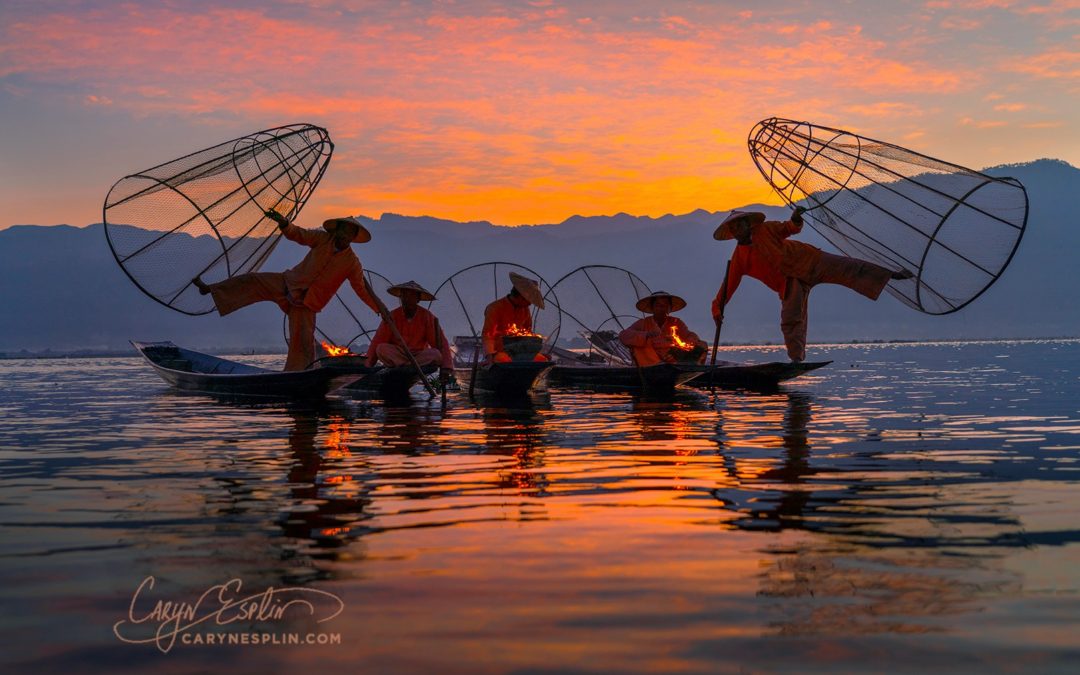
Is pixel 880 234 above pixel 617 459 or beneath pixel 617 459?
above

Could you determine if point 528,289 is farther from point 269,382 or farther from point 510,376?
point 269,382

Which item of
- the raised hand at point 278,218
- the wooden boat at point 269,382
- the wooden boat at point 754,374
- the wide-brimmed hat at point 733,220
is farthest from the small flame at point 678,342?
the raised hand at point 278,218

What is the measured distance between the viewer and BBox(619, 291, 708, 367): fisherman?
1844 cm

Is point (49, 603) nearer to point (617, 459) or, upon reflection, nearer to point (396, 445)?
point (617, 459)

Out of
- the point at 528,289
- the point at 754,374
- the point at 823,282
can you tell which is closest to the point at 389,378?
the point at 528,289

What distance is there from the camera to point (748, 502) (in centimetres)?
605

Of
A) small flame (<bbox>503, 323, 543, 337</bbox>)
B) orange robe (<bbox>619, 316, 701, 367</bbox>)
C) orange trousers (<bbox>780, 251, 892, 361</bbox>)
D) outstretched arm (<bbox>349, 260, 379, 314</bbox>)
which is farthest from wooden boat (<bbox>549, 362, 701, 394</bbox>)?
outstretched arm (<bbox>349, 260, 379, 314</bbox>)

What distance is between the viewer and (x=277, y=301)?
17.0 metres

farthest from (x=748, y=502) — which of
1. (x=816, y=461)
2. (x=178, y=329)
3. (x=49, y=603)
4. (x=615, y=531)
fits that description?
(x=178, y=329)

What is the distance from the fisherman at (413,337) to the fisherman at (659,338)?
3.32 m

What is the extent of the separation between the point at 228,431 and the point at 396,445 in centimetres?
268

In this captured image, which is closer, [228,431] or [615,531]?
[615,531]

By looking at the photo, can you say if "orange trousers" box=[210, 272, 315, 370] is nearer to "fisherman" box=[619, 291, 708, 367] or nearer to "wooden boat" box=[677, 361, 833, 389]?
"fisherman" box=[619, 291, 708, 367]

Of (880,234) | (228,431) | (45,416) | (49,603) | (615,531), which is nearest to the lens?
(49,603)
